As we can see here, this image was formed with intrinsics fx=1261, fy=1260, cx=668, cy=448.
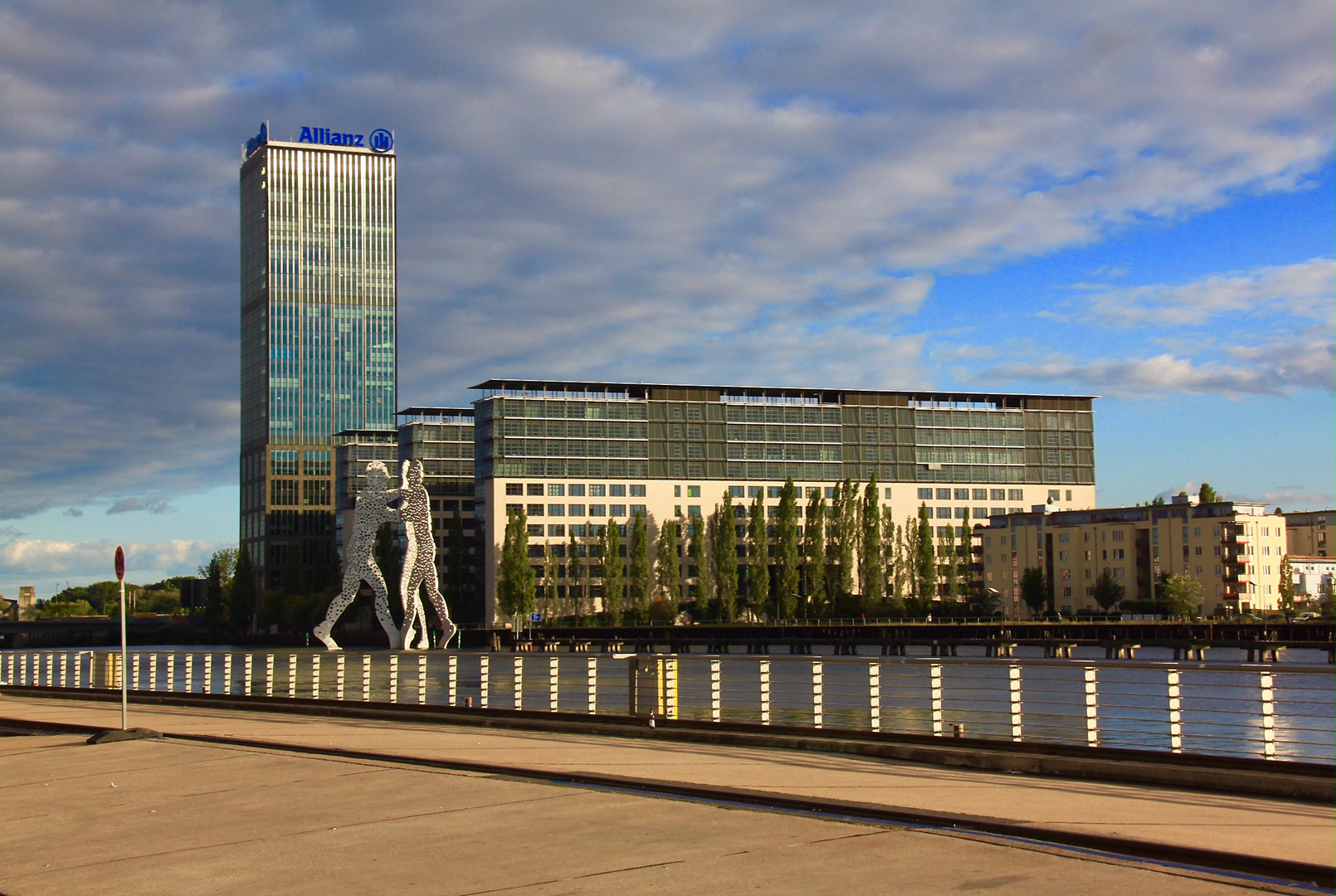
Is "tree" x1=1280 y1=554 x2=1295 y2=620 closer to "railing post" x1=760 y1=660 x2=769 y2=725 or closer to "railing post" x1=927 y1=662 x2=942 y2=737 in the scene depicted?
"railing post" x1=760 y1=660 x2=769 y2=725

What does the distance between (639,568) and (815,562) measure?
21460mm

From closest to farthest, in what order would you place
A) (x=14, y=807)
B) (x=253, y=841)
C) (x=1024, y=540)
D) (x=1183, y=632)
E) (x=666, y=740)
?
(x=253, y=841) < (x=14, y=807) < (x=666, y=740) < (x=1183, y=632) < (x=1024, y=540)

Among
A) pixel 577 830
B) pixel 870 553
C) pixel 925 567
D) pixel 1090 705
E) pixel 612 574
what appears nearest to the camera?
pixel 577 830

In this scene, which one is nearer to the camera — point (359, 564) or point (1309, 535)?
point (359, 564)

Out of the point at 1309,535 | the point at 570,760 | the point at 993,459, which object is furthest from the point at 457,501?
the point at 570,760

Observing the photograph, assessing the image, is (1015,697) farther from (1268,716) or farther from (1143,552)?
(1143,552)

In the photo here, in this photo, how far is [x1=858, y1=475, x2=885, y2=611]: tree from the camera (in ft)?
493

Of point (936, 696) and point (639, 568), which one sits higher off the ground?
point (936, 696)

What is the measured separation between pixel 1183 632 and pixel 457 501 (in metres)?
105

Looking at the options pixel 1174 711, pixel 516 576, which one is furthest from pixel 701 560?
pixel 1174 711

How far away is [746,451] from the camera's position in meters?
172

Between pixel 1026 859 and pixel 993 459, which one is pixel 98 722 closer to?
pixel 1026 859

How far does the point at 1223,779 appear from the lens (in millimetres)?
14523

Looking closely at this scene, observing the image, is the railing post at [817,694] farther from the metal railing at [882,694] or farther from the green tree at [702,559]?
the green tree at [702,559]
